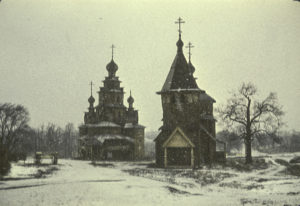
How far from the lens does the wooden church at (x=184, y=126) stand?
7.17m

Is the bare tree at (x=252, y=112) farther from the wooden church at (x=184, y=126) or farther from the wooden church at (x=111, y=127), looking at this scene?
the wooden church at (x=111, y=127)

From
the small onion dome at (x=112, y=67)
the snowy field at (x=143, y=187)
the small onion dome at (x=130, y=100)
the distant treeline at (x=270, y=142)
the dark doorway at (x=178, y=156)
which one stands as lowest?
the snowy field at (x=143, y=187)

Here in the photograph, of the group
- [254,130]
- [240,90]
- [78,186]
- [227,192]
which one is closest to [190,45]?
[240,90]

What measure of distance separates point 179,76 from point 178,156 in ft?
6.12

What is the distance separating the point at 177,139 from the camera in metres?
7.95

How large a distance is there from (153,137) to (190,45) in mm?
2312

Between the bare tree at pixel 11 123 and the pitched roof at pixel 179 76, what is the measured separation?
2605 millimetres

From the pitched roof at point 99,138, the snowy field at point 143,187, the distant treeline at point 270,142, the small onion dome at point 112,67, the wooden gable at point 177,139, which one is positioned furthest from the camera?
the wooden gable at point 177,139

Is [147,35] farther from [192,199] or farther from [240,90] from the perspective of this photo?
[192,199]

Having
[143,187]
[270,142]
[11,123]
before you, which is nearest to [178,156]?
[270,142]

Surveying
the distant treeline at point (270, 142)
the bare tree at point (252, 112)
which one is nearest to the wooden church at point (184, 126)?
the distant treeline at point (270, 142)

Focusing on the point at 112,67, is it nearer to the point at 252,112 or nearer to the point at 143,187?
the point at 143,187

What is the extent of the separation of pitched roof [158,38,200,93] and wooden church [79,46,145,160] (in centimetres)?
98

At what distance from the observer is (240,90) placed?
6.33 metres
